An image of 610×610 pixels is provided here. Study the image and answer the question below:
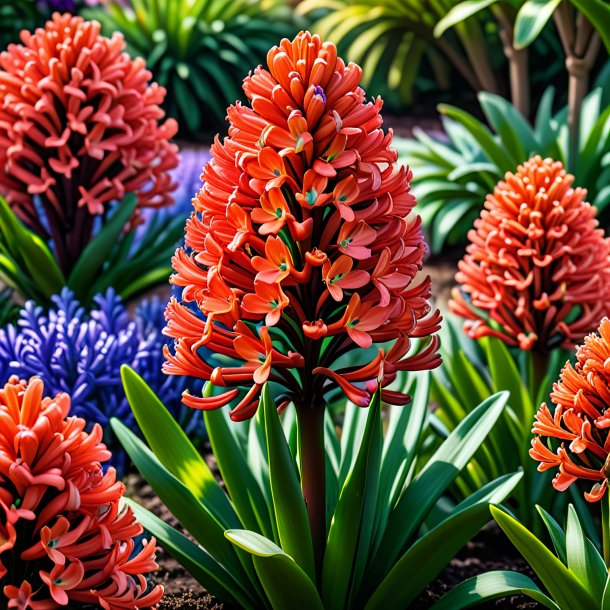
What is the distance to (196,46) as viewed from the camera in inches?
265

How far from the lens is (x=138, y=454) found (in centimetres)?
192

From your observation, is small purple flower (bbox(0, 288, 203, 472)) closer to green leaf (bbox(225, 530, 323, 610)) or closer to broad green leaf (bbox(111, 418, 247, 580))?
broad green leaf (bbox(111, 418, 247, 580))

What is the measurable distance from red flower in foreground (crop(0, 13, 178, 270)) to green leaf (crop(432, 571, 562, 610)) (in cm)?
188

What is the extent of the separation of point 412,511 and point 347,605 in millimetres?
250

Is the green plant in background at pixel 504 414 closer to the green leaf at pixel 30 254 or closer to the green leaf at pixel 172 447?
the green leaf at pixel 172 447

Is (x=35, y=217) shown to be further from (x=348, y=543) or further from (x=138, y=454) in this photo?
(x=348, y=543)

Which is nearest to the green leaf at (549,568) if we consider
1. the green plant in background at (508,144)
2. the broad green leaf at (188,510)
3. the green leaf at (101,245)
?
the broad green leaf at (188,510)

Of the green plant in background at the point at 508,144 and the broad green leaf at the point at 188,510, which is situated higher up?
the green plant in background at the point at 508,144

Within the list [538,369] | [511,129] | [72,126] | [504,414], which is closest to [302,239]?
[504,414]

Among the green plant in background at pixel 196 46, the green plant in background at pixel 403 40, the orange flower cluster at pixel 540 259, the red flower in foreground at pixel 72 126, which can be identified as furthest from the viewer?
the green plant in background at pixel 196 46

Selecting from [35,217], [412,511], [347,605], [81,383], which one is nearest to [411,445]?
[412,511]

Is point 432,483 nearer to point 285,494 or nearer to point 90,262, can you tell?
point 285,494

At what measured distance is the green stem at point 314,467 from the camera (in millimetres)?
1757

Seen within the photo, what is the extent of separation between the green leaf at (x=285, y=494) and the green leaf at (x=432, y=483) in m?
0.23
